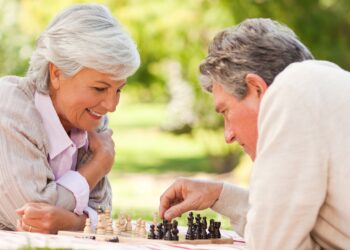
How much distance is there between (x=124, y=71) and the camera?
18.5ft

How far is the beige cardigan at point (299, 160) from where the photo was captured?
13.5 ft

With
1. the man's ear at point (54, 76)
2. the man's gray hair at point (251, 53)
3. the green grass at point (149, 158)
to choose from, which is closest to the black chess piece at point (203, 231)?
the man's gray hair at point (251, 53)

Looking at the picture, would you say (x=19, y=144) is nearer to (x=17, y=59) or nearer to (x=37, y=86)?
(x=37, y=86)

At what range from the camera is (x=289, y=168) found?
4121mm

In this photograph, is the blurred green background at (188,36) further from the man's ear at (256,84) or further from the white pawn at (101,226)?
the man's ear at (256,84)

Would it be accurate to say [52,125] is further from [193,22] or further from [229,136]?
[193,22]

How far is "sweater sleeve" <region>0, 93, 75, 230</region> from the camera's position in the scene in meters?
5.43

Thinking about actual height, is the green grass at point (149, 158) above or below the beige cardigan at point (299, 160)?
below

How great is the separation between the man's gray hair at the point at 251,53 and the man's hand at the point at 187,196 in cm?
86

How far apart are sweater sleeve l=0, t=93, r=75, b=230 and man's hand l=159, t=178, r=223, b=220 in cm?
59

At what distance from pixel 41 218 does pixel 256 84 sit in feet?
4.93

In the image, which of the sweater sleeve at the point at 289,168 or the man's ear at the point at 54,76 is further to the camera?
the man's ear at the point at 54,76

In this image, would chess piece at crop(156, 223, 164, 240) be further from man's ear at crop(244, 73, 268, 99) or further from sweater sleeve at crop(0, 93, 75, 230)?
man's ear at crop(244, 73, 268, 99)

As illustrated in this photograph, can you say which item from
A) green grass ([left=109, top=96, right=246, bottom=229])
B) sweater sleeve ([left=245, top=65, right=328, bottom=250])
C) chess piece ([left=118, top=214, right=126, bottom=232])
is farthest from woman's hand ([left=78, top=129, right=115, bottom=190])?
green grass ([left=109, top=96, right=246, bottom=229])
